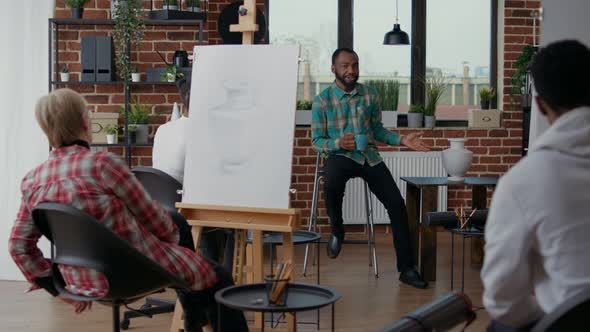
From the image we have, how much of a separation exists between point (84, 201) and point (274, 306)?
2.47 ft

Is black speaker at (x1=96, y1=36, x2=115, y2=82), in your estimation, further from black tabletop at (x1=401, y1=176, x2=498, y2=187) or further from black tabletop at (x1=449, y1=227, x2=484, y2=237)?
black tabletop at (x1=449, y1=227, x2=484, y2=237)

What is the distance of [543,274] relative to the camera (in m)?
2.04

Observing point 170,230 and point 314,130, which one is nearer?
point 170,230

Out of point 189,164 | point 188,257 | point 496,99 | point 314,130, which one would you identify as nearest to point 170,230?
point 188,257

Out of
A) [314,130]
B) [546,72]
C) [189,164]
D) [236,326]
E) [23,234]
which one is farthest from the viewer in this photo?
[314,130]

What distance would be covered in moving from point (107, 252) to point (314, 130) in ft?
9.87

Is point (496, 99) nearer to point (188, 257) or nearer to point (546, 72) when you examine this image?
point (188, 257)

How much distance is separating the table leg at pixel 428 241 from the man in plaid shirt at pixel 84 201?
8.19ft

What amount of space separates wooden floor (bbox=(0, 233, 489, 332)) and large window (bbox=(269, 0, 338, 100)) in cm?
188

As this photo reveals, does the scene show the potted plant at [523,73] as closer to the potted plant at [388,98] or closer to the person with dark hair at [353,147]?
the potted plant at [388,98]

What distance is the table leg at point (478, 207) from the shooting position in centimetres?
584

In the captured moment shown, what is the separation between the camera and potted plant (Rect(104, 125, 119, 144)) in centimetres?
590

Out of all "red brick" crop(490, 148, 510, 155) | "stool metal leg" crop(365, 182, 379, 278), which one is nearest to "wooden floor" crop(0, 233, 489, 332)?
"stool metal leg" crop(365, 182, 379, 278)

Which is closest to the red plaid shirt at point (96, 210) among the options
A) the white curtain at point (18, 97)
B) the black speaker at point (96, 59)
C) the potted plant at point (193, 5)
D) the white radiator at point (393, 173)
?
the white curtain at point (18, 97)
